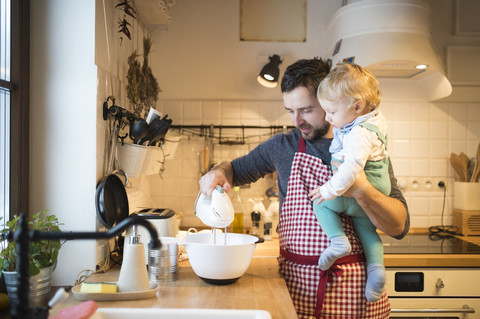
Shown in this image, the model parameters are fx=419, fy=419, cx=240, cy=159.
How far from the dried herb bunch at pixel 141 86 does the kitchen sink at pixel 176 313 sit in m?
1.18

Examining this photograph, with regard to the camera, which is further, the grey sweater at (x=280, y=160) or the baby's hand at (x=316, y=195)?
the grey sweater at (x=280, y=160)

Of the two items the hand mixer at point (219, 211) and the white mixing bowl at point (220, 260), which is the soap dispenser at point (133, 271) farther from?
the hand mixer at point (219, 211)

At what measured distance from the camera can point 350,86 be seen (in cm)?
145

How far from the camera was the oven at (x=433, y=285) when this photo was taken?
2105 millimetres

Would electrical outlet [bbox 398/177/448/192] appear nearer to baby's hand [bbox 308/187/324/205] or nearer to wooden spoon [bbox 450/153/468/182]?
wooden spoon [bbox 450/153/468/182]

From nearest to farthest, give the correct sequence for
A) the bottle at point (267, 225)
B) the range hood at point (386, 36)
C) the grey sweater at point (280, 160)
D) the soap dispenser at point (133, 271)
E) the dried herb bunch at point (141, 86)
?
the soap dispenser at point (133, 271) → the grey sweater at point (280, 160) → the dried herb bunch at point (141, 86) → the range hood at point (386, 36) → the bottle at point (267, 225)

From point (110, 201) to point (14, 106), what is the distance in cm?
50

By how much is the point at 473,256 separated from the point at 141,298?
1697 millimetres

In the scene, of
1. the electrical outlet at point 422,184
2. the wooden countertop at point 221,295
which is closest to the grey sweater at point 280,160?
the wooden countertop at point 221,295

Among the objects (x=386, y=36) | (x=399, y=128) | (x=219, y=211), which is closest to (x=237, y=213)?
(x=219, y=211)

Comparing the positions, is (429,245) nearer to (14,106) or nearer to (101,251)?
(101,251)

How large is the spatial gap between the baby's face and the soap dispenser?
2.65ft

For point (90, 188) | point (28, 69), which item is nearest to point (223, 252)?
point (90, 188)

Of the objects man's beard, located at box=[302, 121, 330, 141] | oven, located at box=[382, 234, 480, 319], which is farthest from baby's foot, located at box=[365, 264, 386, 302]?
oven, located at box=[382, 234, 480, 319]
